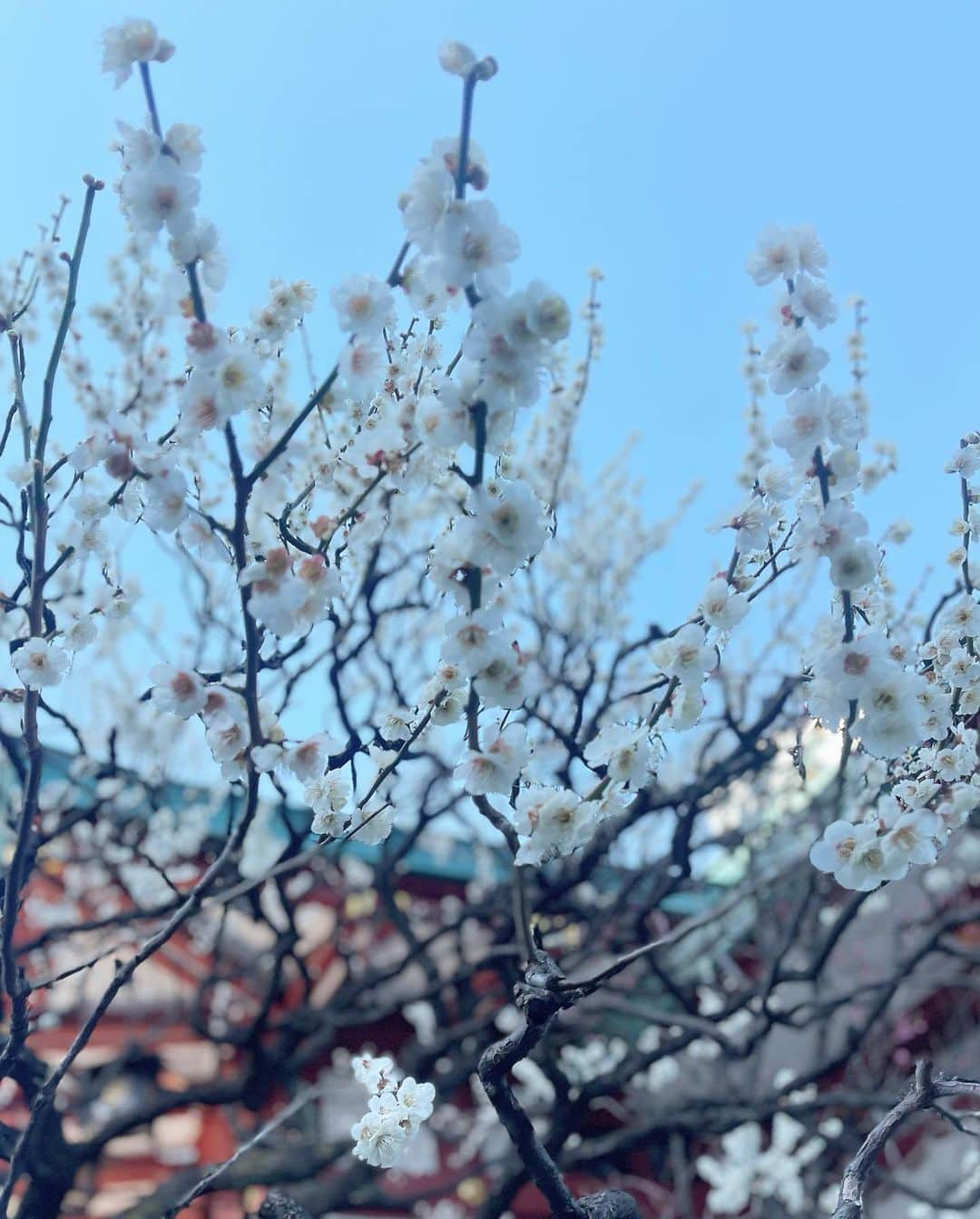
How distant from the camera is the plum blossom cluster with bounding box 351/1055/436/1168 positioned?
1998mm

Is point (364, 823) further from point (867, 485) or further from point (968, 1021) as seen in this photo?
point (968, 1021)

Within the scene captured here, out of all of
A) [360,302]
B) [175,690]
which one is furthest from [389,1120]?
[360,302]

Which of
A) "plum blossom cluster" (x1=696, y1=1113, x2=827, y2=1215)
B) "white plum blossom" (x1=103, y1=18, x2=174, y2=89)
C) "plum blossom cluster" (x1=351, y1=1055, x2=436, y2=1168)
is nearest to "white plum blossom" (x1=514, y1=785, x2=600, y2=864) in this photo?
"plum blossom cluster" (x1=351, y1=1055, x2=436, y2=1168)

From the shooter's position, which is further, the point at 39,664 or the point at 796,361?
the point at 39,664

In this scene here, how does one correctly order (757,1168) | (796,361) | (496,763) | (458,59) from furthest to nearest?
(757,1168)
(496,763)
(796,361)
(458,59)

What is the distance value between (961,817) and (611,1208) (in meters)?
1.01

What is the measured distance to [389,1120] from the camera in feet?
6.60

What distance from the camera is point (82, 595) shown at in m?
2.57

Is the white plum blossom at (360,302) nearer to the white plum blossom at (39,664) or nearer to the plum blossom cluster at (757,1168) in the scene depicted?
the white plum blossom at (39,664)

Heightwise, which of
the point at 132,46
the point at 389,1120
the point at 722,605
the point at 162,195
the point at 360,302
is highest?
the point at 132,46

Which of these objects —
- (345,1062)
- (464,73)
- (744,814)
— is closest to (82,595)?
(464,73)

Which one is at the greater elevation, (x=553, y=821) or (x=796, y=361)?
Result: (x=796, y=361)

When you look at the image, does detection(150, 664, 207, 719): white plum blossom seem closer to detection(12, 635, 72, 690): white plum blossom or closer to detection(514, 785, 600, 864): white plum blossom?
detection(12, 635, 72, 690): white plum blossom

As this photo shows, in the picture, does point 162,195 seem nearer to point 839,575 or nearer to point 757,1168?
point 839,575
